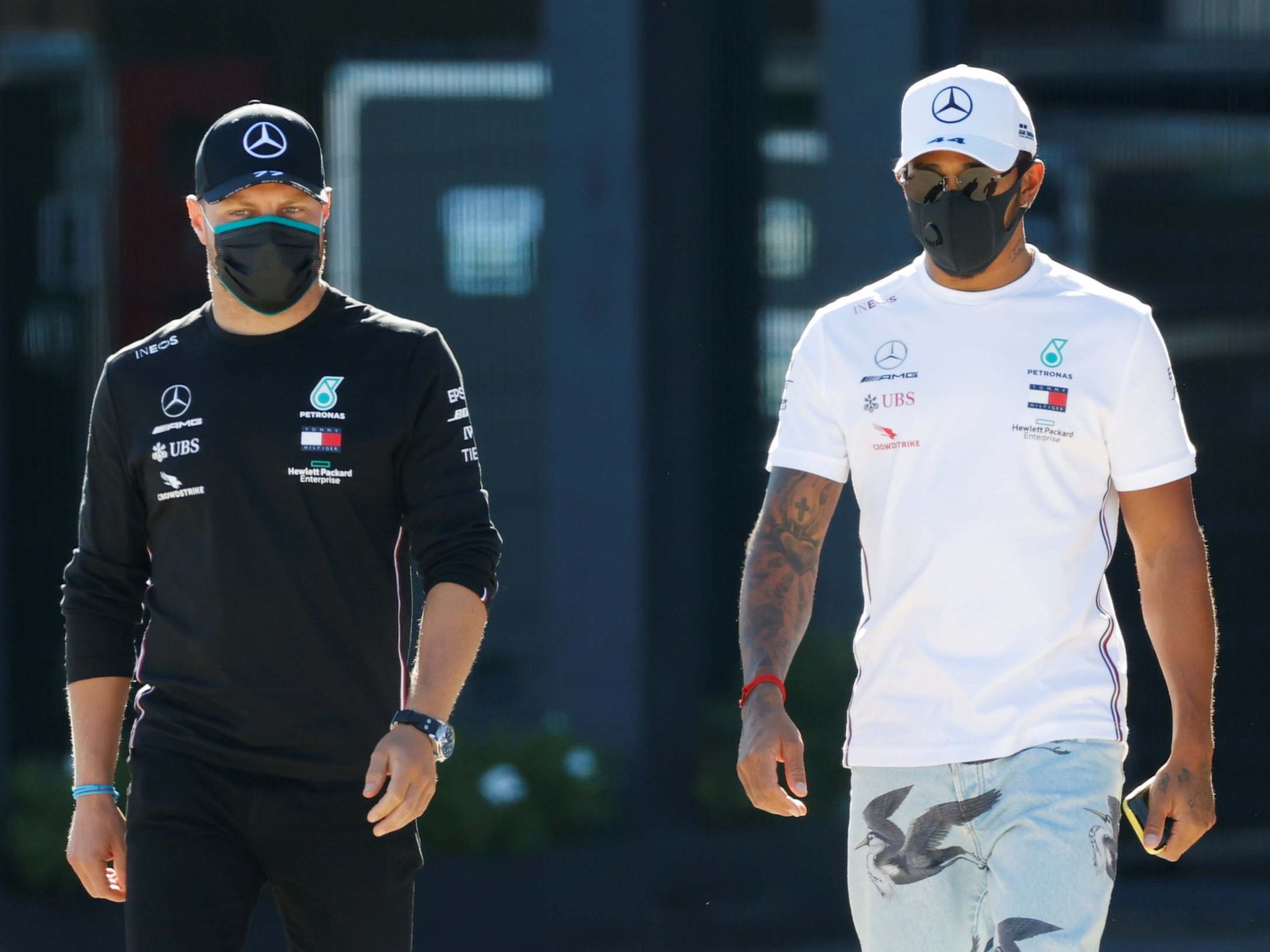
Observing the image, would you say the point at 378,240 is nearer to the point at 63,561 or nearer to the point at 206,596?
the point at 63,561

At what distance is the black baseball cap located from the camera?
3971 mm

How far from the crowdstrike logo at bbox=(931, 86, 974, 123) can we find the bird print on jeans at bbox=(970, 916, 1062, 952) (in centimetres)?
143

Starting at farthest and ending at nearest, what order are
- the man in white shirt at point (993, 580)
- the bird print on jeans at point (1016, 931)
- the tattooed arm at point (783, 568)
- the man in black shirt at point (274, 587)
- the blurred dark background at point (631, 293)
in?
the blurred dark background at point (631, 293) → the tattooed arm at point (783, 568) → the man in black shirt at point (274, 587) → the man in white shirt at point (993, 580) → the bird print on jeans at point (1016, 931)

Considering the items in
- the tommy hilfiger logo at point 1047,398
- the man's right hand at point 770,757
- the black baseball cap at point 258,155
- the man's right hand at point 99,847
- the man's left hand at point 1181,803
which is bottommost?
the man's right hand at point 99,847

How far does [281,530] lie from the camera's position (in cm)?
394

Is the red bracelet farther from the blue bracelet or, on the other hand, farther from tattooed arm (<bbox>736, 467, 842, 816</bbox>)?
the blue bracelet

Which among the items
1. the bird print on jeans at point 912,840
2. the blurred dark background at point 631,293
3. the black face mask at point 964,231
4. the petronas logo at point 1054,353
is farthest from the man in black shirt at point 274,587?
the blurred dark background at point 631,293

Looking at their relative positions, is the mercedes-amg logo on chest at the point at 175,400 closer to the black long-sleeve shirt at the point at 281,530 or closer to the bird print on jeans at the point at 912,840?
the black long-sleeve shirt at the point at 281,530

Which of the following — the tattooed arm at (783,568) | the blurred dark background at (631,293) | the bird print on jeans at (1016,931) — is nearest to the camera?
the bird print on jeans at (1016,931)

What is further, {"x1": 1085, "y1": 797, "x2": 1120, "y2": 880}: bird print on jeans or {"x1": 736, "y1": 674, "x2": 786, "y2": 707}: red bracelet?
{"x1": 736, "y1": 674, "x2": 786, "y2": 707}: red bracelet

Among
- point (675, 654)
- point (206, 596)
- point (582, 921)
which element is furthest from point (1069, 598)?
point (675, 654)

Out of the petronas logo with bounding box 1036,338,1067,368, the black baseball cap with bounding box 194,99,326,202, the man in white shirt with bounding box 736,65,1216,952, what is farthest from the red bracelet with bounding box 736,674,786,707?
the black baseball cap with bounding box 194,99,326,202

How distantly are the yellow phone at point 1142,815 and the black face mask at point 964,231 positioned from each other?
988mm

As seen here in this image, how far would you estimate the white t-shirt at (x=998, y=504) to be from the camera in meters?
3.80
